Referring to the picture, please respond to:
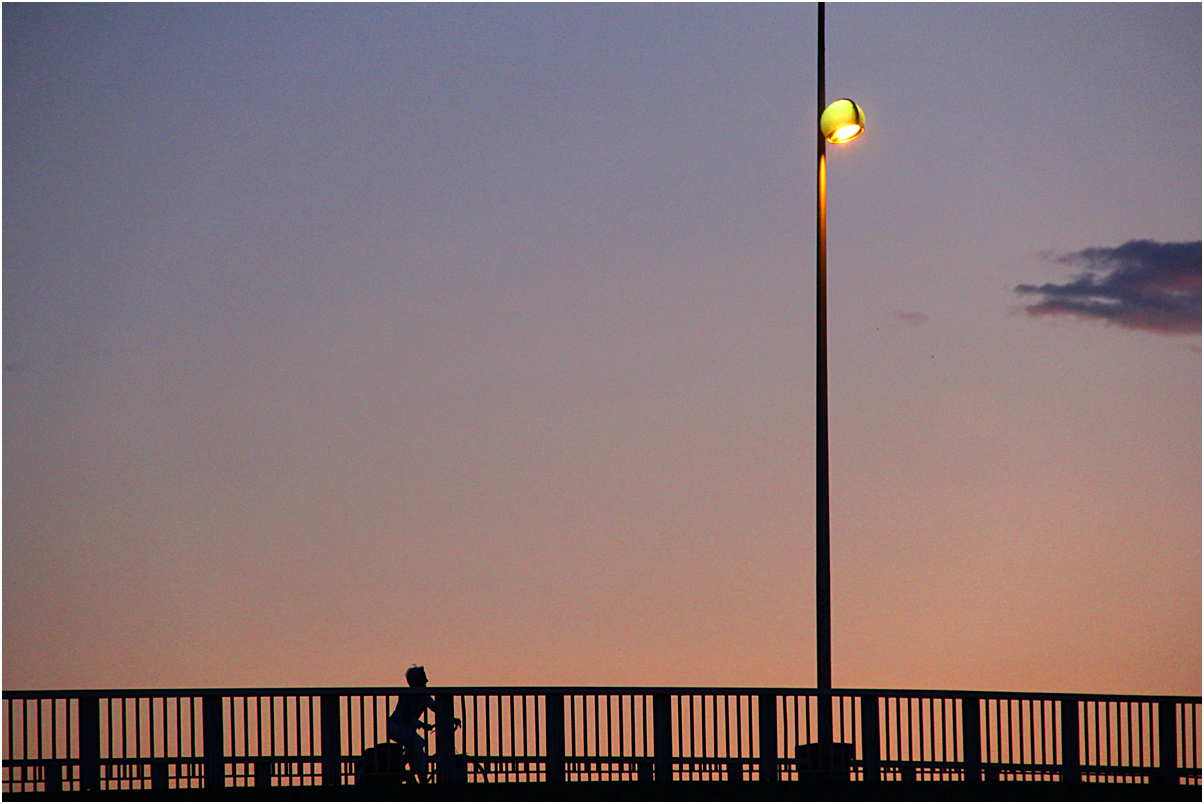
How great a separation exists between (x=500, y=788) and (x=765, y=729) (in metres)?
2.86

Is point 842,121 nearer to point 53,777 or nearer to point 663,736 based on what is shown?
point 663,736

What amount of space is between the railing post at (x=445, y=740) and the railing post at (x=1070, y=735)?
6.32 meters

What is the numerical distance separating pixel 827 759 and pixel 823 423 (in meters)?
3.78

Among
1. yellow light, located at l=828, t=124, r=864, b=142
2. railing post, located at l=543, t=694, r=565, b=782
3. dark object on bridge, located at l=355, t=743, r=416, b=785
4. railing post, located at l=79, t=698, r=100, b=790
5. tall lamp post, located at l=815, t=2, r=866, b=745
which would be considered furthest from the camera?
yellow light, located at l=828, t=124, r=864, b=142

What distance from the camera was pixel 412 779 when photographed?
1584cm

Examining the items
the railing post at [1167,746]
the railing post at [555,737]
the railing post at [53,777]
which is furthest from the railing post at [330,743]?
the railing post at [1167,746]

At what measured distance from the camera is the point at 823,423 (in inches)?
692

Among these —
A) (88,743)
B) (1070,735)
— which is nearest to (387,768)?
(88,743)

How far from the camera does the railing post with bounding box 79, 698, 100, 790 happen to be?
15.6 meters

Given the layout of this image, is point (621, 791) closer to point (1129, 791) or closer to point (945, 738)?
point (945, 738)

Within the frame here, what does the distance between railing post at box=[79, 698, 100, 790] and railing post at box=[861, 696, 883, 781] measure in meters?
7.93

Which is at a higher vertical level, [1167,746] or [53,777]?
[1167,746]

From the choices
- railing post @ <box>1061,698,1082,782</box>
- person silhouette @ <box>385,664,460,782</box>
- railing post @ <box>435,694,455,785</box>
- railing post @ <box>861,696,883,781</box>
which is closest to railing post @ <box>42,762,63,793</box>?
person silhouette @ <box>385,664,460,782</box>

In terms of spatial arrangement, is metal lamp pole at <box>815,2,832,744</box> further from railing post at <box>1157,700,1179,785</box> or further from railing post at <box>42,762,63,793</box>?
railing post at <box>42,762,63,793</box>
